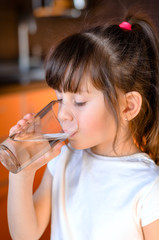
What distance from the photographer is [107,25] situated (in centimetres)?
88

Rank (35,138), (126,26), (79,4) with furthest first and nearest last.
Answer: (79,4)
(126,26)
(35,138)

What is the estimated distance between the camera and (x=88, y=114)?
793 millimetres

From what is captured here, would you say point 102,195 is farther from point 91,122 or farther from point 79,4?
point 79,4

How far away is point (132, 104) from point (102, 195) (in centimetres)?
26

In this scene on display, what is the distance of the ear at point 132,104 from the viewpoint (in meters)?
0.85

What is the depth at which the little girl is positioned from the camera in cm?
80

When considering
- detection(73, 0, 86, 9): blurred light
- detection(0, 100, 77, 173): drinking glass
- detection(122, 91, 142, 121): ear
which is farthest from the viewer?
detection(73, 0, 86, 9): blurred light

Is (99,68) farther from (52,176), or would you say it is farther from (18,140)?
(52,176)

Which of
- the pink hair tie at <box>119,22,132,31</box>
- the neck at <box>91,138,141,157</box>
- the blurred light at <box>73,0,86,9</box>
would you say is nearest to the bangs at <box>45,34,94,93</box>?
the pink hair tie at <box>119,22,132,31</box>

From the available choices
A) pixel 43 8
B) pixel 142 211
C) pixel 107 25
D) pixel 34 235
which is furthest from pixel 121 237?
pixel 43 8

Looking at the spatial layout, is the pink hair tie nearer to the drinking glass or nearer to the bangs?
the bangs

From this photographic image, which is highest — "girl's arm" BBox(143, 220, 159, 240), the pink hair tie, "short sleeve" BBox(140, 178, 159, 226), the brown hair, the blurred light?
the blurred light

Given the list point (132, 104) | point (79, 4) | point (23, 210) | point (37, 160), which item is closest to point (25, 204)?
point (23, 210)

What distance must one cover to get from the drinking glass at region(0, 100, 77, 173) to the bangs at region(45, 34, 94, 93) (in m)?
0.06
